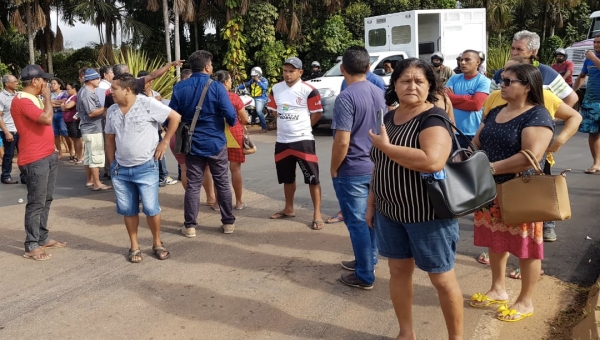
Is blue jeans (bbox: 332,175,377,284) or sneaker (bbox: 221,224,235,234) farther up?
blue jeans (bbox: 332,175,377,284)

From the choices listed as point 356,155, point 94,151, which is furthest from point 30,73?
→ point 94,151

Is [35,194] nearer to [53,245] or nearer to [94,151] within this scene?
[53,245]

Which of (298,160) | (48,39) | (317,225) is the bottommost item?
(317,225)

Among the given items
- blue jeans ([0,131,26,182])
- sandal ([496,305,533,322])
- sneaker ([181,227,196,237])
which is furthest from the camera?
blue jeans ([0,131,26,182])

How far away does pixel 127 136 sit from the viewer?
5055 mm

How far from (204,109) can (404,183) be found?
10.2 ft

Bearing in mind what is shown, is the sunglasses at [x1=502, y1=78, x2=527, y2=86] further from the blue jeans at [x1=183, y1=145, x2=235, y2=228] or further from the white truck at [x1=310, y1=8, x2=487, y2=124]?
the white truck at [x1=310, y1=8, x2=487, y2=124]

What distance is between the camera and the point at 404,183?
3061 millimetres

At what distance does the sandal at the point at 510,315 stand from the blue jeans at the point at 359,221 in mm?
983

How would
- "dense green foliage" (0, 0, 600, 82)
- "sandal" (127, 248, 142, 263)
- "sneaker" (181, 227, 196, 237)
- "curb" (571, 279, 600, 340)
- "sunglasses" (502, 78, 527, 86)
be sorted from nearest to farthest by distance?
"curb" (571, 279, 600, 340) < "sunglasses" (502, 78, 527, 86) < "sandal" (127, 248, 142, 263) < "sneaker" (181, 227, 196, 237) < "dense green foliage" (0, 0, 600, 82)

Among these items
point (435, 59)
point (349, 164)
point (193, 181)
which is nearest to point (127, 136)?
point (193, 181)

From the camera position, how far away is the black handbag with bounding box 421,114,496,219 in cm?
290

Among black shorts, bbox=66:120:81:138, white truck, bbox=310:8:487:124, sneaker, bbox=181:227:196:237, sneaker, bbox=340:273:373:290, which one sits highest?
white truck, bbox=310:8:487:124

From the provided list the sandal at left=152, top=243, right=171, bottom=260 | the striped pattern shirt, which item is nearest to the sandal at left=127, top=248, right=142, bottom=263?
the sandal at left=152, top=243, right=171, bottom=260
